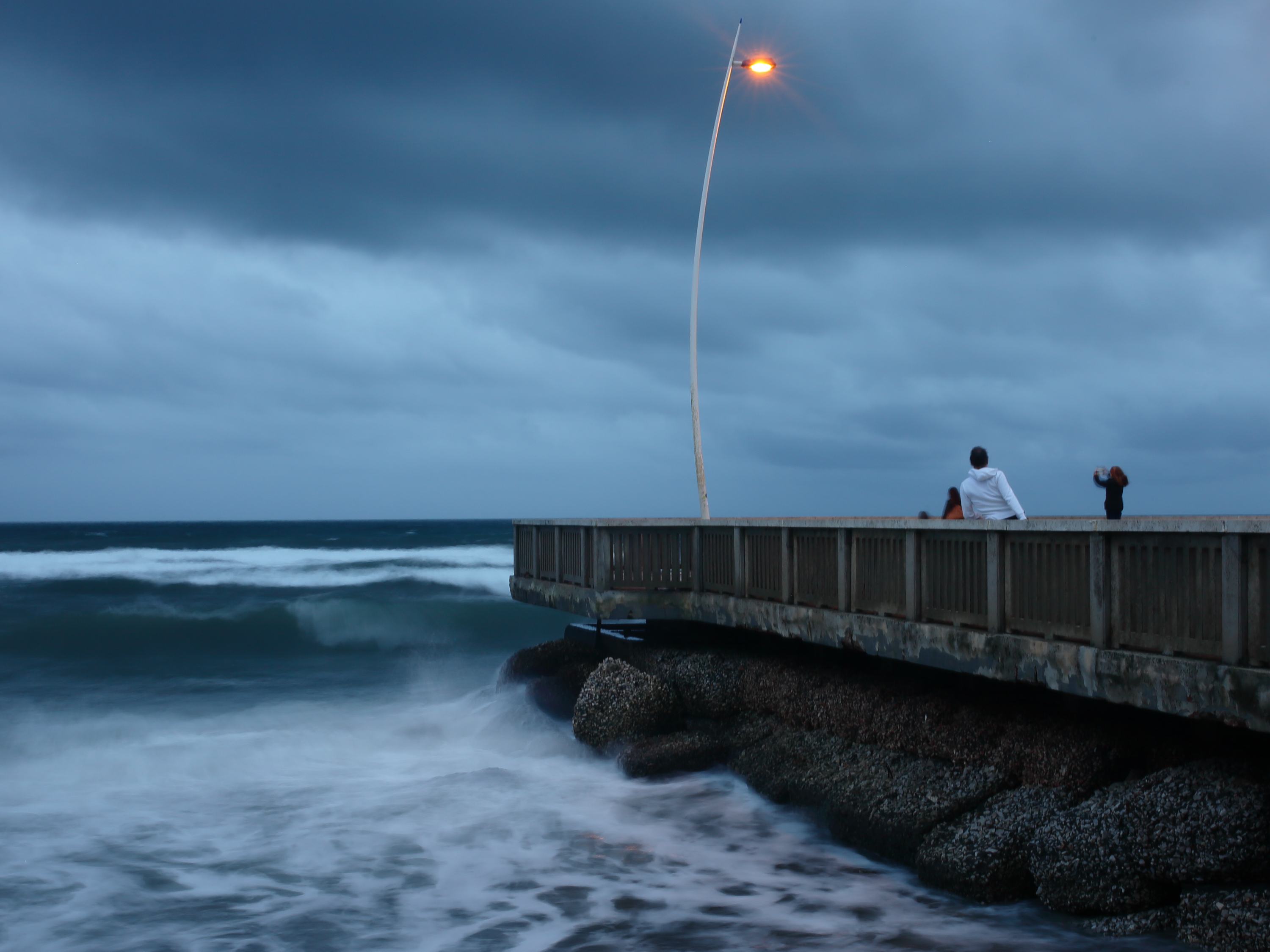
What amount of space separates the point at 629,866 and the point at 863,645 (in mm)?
3255

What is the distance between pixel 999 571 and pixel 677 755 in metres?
5.37

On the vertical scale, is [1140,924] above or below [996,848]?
below

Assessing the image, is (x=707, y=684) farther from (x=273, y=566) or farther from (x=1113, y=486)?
(x=273, y=566)

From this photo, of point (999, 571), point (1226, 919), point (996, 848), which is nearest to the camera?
point (1226, 919)

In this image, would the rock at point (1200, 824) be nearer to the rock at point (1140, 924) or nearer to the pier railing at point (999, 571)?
the rock at point (1140, 924)

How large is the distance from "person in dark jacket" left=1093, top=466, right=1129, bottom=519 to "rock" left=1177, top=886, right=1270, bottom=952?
5296 mm

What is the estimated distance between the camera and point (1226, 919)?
720 centimetres

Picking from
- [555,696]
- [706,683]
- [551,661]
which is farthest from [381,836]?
[551,661]

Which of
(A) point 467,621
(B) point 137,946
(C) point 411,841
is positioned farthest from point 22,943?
(A) point 467,621

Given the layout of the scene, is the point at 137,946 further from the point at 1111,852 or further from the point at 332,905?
the point at 1111,852

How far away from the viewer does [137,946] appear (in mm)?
9117

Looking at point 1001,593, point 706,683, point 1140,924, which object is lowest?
point 1140,924

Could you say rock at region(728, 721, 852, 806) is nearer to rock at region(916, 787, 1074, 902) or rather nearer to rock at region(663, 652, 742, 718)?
rock at region(663, 652, 742, 718)

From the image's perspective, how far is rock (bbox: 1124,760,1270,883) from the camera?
726cm
